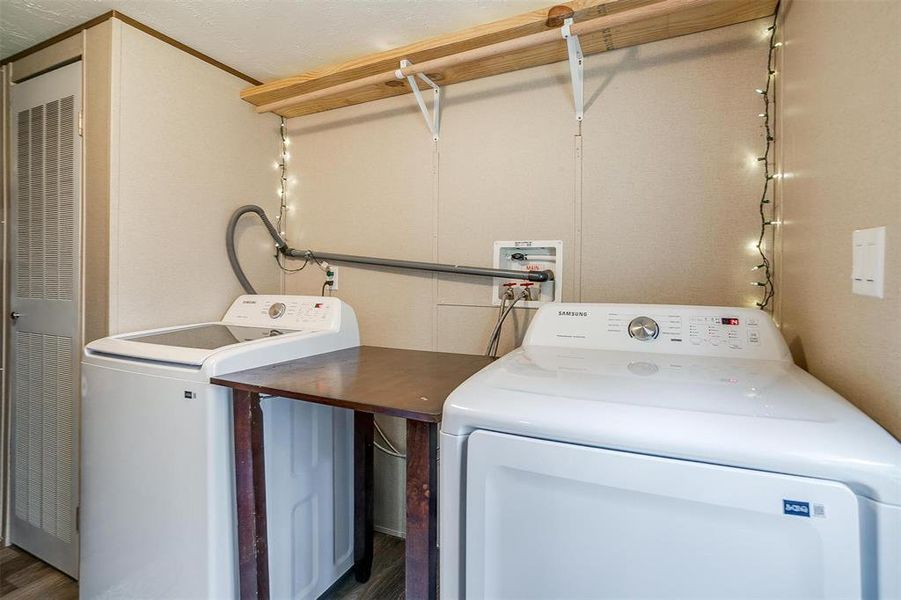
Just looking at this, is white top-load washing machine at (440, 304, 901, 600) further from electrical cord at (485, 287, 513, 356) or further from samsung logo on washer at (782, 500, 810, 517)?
electrical cord at (485, 287, 513, 356)

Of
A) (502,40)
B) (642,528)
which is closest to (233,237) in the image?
(502,40)

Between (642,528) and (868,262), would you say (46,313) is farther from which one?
(868,262)

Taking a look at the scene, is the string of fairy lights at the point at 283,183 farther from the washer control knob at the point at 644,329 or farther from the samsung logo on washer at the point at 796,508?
the samsung logo on washer at the point at 796,508

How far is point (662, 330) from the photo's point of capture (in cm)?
136

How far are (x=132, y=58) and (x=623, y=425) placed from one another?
216 centimetres

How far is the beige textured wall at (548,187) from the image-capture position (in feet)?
4.95

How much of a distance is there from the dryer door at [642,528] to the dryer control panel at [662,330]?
69cm

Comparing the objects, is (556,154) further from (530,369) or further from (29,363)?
(29,363)

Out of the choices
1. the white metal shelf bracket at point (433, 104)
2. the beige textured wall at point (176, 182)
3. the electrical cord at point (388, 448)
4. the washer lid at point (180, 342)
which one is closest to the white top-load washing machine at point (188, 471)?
the washer lid at point (180, 342)

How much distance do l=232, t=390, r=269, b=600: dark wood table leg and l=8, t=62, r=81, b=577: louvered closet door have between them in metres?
0.96

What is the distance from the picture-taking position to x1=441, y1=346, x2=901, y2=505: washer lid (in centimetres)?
65

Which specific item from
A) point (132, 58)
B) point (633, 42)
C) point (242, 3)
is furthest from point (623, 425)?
point (132, 58)

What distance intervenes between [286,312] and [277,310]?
0.19 feet

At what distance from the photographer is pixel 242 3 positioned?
1.58 metres
